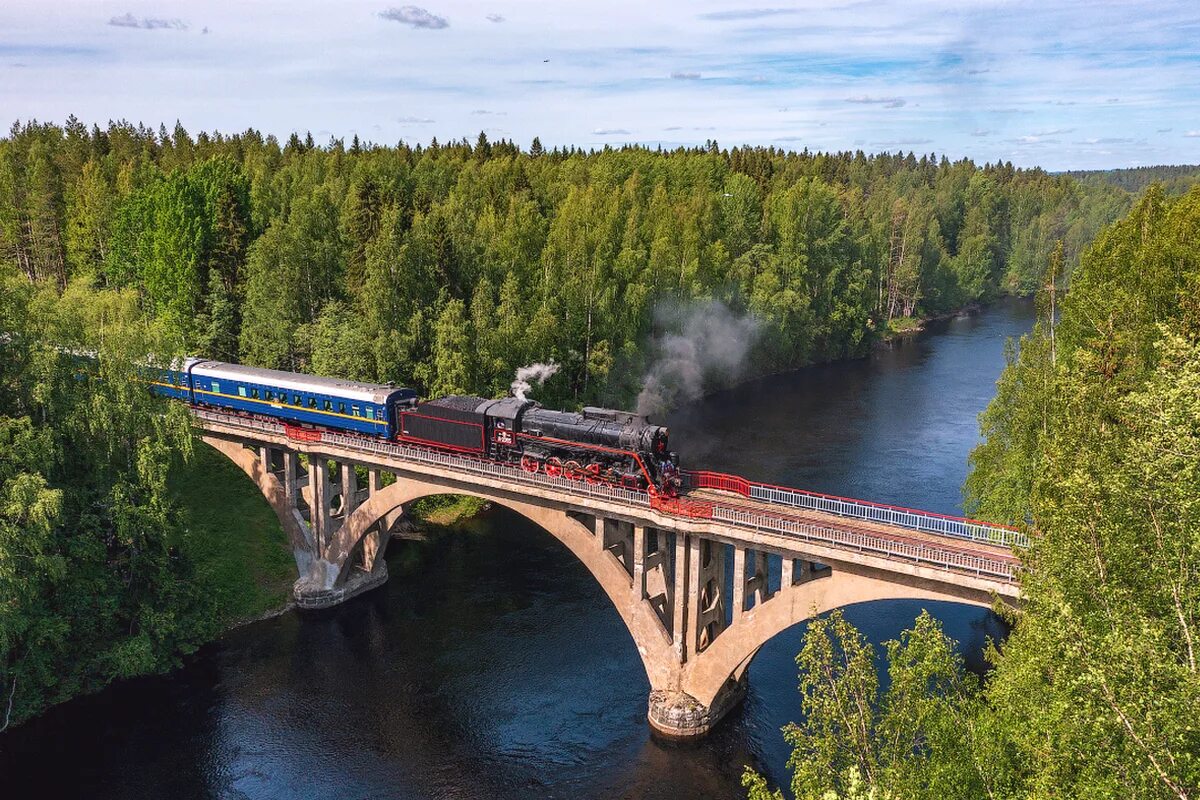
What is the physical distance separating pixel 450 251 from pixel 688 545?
33.0 m

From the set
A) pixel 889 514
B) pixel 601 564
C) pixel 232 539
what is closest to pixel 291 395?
pixel 232 539

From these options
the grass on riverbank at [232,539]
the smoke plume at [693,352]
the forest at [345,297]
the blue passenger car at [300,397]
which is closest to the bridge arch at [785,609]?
the forest at [345,297]

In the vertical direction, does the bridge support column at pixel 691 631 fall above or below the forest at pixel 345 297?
below

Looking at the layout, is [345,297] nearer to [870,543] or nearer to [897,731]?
[870,543]

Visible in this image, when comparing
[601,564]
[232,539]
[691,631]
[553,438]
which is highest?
[553,438]

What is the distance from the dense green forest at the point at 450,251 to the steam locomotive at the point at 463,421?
21.8 ft

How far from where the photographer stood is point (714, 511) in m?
31.7

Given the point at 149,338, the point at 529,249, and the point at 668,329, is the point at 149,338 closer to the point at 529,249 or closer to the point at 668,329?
the point at 529,249

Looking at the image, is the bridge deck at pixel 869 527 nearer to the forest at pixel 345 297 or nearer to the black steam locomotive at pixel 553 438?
the black steam locomotive at pixel 553 438

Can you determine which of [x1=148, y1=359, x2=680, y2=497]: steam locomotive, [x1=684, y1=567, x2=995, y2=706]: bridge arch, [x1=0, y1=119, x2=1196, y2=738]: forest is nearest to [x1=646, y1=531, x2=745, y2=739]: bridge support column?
[x1=684, y1=567, x2=995, y2=706]: bridge arch

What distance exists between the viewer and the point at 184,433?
3900 centimetres

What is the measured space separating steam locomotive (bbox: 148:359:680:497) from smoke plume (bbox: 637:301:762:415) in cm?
3060

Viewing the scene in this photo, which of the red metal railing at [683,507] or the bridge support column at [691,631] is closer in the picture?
the red metal railing at [683,507]

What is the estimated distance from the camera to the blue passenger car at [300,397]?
146 ft
